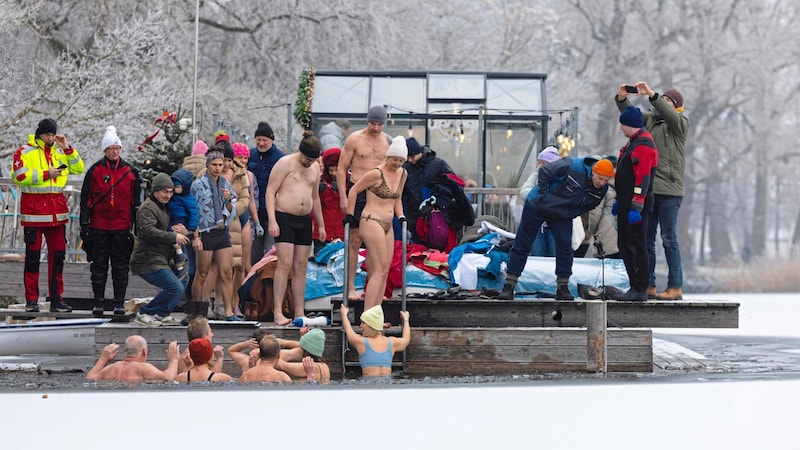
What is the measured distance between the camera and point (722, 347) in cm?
2180

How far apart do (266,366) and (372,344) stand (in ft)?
3.87

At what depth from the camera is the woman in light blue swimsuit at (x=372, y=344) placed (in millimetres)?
14281

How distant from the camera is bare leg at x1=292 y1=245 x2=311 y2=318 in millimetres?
15062

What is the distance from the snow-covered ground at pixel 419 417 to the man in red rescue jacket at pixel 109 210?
10.2 feet

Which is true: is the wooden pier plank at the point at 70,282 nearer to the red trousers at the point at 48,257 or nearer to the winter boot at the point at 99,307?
the red trousers at the point at 48,257

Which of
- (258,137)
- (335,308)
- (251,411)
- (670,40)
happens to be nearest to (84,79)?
(258,137)

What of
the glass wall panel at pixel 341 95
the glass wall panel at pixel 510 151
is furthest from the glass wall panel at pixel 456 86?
the glass wall panel at pixel 341 95

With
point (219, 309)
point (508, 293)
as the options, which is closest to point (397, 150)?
point (508, 293)

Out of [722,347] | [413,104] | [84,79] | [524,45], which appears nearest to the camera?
Answer: [722,347]

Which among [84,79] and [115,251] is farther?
[84,79]

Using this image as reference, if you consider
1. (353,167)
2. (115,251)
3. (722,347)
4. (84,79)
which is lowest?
(722,347)

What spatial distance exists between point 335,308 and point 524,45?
110ft

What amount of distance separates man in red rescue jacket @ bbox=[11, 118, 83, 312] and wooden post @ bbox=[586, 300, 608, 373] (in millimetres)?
6083

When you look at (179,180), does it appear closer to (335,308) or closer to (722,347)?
(335,308)
